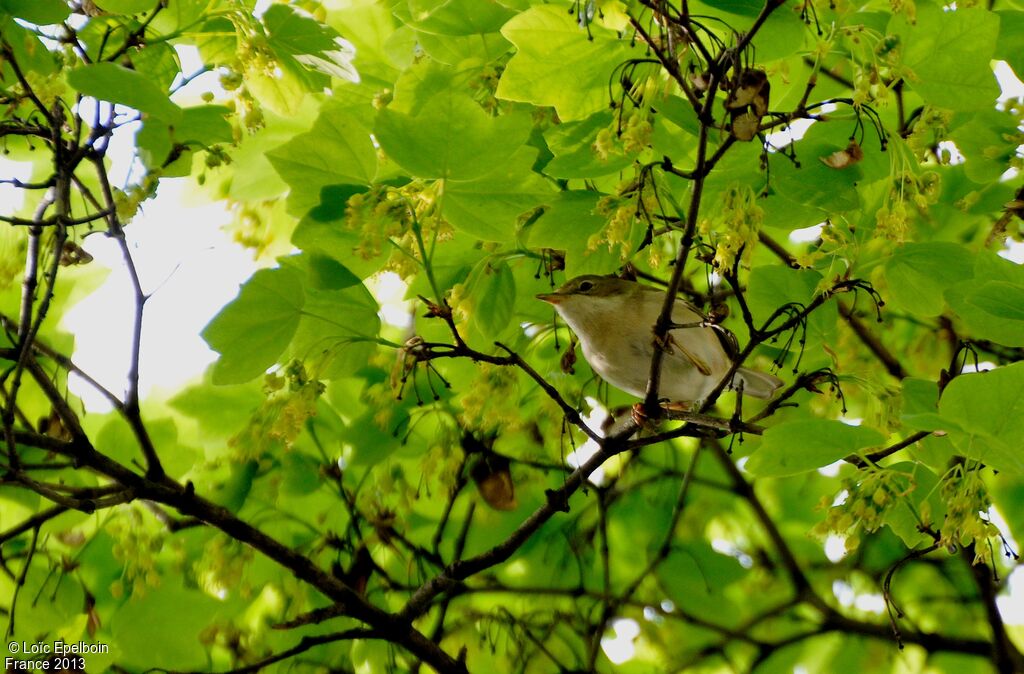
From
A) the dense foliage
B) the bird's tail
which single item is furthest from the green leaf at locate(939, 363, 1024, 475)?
the bird's tail

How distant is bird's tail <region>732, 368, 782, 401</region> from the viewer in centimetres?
391

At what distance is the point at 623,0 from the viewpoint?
2.39 m

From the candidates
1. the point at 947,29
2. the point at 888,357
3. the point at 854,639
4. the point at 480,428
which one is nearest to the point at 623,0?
the point at 947,29

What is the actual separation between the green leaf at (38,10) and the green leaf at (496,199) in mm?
1058

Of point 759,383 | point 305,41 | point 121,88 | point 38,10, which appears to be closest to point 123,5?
point 38,10

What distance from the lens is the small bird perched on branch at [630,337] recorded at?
337 cm

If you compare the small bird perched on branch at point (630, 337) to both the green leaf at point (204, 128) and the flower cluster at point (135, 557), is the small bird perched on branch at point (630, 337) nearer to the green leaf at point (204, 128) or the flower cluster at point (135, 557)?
the green leaf at point (204, 128)

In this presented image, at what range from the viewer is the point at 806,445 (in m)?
2.16

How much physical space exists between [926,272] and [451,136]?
4.67 feet

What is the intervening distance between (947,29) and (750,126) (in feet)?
2.49

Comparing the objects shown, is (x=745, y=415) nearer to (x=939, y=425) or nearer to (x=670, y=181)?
(x=670, y=181)

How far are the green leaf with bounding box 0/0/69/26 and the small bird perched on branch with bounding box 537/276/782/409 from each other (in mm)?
1613

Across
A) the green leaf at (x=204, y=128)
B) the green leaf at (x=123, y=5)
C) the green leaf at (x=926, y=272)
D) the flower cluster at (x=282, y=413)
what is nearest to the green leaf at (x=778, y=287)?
the green leaf at (x=926, y=272)

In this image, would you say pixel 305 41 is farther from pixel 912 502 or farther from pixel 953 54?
pixel 912 502
